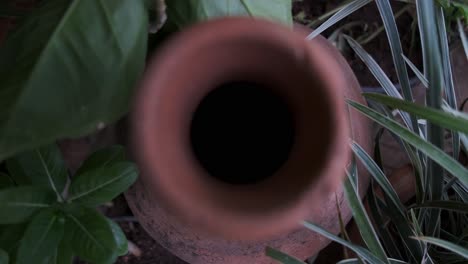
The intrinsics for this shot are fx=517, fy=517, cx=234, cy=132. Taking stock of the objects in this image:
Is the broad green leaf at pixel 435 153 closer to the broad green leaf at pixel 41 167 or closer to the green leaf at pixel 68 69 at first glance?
the green leaf at pixel 68 69

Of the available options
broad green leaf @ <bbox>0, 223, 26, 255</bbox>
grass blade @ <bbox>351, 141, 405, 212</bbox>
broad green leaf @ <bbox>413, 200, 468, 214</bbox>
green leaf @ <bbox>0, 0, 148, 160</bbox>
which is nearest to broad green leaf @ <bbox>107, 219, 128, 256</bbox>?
broad green leaf @ <bbox>0, 223, 26, 255</bbox>

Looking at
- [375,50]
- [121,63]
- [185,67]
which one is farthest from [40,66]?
[375,50]

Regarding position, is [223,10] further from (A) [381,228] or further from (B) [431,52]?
(A) [381,228]

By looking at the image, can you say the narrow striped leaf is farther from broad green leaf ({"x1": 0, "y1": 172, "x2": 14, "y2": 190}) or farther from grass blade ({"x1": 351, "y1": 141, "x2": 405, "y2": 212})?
grass blade ({"x1": 351, "y1": 141, "x2": 405, "y2": 212})

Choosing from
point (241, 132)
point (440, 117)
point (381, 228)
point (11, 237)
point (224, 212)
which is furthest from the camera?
point (381, 228)

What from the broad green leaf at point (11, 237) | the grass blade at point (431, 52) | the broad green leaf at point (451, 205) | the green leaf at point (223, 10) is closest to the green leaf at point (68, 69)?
the green leaf at point (223, 10)

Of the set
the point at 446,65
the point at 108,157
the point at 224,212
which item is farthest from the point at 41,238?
the point at 446,65

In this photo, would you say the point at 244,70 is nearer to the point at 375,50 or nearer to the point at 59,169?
the point at 59,169
